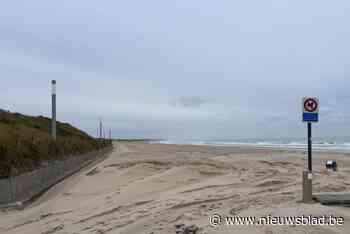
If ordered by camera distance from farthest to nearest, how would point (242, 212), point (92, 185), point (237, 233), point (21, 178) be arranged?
point (92, 185) < point (21, 178) < point (242, 212) < point (237, 233)

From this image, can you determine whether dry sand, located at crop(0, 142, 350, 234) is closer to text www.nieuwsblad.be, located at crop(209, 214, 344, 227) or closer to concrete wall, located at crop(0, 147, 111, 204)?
text www.nieuwsblad.be, located at crop(209, 214, 344, 227)

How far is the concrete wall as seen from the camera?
38.1ft

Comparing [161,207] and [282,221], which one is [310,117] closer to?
[282,221]

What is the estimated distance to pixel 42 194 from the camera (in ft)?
46.4

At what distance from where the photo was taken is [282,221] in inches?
274

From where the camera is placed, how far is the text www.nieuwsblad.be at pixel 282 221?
681cm

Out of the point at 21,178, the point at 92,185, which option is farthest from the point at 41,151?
the point at 21,178

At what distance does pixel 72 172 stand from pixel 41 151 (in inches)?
173

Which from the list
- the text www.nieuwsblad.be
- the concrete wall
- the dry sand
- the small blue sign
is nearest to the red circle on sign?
the small blue sign

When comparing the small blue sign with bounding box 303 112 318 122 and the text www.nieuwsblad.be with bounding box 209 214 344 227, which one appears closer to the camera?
the text www.nieuwsblad.be with bounding box 209 214 344 227

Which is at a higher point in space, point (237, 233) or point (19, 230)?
point (237, 233)

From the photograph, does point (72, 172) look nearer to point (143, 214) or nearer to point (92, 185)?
point (92, 185)

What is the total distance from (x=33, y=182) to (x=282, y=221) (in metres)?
9.64

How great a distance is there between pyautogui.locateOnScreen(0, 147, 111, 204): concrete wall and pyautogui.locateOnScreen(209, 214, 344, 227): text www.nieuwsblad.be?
676 centimetres
